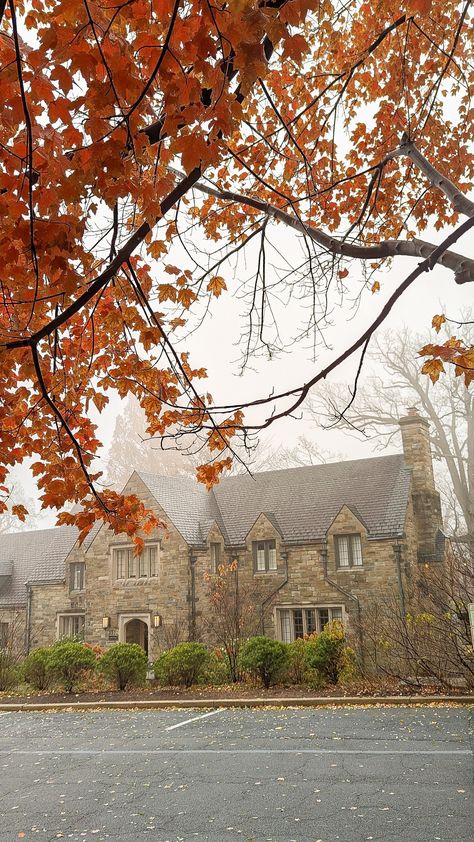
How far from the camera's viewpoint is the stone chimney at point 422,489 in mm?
22641

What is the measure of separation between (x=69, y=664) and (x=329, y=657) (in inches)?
259

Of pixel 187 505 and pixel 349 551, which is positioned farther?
pixel 187 505

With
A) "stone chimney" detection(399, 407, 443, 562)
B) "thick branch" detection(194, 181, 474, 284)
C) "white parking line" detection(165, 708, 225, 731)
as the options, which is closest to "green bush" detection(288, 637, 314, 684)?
"white parking line" detection(165, 708, 225, 731)

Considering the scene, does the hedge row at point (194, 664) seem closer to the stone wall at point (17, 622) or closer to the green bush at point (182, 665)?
the green bush at point (182, 665)

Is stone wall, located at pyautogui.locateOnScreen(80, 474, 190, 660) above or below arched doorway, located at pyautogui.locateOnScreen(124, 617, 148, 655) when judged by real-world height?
above

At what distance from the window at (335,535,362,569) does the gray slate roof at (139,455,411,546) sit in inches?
25.7

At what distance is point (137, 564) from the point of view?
24.5 metres

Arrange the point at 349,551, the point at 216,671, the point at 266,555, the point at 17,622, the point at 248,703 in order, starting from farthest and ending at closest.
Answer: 1. the point at 17,622
2. the point at 266,555
3. the point at 349,551
4. the point at 216,671
5. the point at 248,703

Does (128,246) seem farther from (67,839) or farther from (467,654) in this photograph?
(467,654)

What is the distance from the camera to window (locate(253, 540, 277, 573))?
23.4 m

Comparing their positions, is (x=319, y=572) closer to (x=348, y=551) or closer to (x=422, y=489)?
(x=348, y=551)

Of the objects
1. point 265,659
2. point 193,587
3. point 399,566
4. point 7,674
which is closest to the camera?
point 265,659

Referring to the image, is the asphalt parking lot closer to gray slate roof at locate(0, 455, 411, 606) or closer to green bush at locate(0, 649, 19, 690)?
green bush at locate(0, 649, 19, 690)

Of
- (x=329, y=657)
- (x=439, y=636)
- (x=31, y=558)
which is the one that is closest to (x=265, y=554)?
(x=329, y=657)
